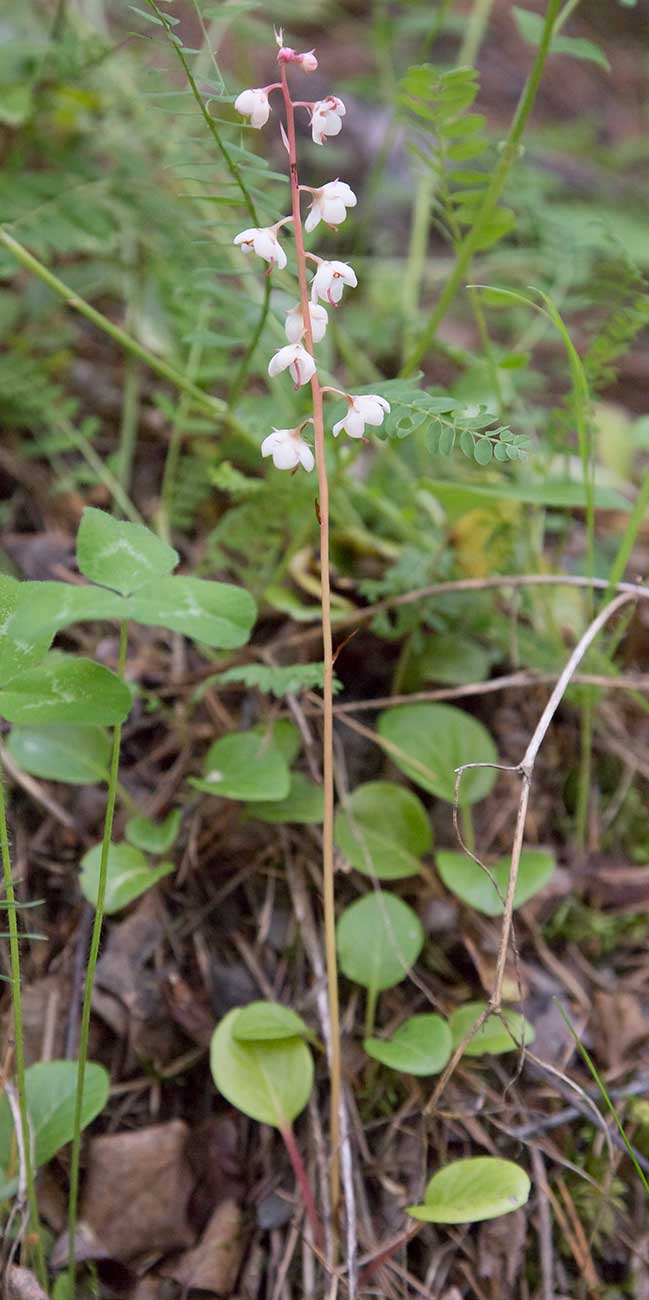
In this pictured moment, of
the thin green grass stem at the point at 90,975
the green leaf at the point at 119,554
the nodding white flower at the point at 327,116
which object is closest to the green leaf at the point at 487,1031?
the thin green grass stem at the point at 90,975

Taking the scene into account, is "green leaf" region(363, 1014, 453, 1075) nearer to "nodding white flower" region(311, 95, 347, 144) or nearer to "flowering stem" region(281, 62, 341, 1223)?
"flowering stem" region(281, 62, 341, 1223)

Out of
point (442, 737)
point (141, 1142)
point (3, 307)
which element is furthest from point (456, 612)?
point (3, 307)

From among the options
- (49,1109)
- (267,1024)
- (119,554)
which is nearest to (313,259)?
(119,554)

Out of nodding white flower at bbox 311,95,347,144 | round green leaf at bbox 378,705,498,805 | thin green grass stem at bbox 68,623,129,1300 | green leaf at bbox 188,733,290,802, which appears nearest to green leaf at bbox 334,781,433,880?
round green leaf at bbox 378,705,498,805

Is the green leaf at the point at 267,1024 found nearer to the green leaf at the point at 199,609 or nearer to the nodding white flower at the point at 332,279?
the green leaf at the point at 199,609

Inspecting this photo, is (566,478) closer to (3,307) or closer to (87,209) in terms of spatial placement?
(87,209)

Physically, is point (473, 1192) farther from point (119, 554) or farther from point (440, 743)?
point (119, 554)
